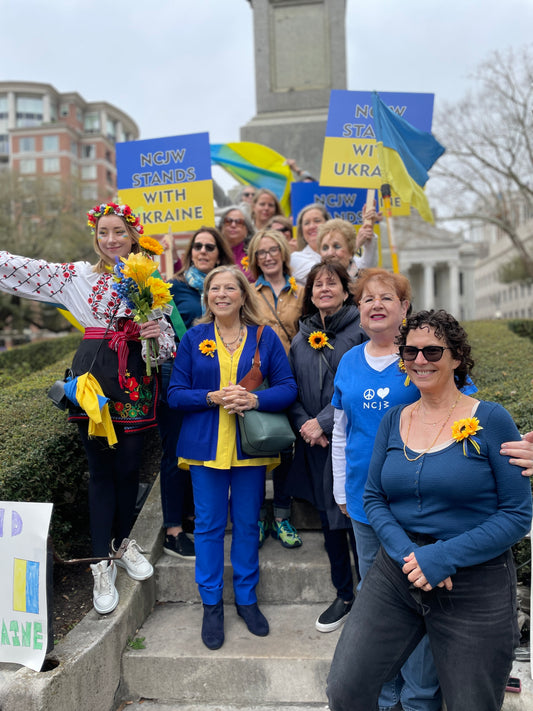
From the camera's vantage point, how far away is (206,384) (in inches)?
133

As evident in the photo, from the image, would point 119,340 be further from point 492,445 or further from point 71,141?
point 71,141

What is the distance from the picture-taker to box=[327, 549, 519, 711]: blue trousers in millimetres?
2143

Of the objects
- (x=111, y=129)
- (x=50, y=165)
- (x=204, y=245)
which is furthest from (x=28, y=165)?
(x=204, y=245)

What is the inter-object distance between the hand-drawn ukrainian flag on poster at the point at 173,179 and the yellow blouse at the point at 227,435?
2.66 m

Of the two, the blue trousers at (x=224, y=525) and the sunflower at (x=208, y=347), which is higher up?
the sunflower at (x=208, y=347)

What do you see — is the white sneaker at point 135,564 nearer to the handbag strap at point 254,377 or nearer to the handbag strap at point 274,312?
the handbag strap at point 254,377

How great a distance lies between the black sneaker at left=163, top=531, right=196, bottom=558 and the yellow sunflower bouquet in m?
1.24

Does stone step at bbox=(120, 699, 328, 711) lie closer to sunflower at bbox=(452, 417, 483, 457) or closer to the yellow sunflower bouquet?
sunflower at bbox=(452, 417, 483, 457)

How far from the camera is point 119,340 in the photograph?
3316 mm

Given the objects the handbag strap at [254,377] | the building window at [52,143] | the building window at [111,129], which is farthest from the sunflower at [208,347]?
the building window at [111,129]

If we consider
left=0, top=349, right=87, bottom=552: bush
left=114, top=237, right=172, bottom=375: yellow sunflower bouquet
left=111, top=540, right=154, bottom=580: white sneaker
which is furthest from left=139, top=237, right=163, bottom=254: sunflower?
left=111, top=540, right=154, bottom=580: white sneaker

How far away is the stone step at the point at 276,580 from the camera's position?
3.59m

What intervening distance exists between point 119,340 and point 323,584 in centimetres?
198

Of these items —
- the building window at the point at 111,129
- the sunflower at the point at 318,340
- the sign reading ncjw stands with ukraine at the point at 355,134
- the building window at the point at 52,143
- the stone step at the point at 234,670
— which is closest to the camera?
the stone step at the point at 234,670
